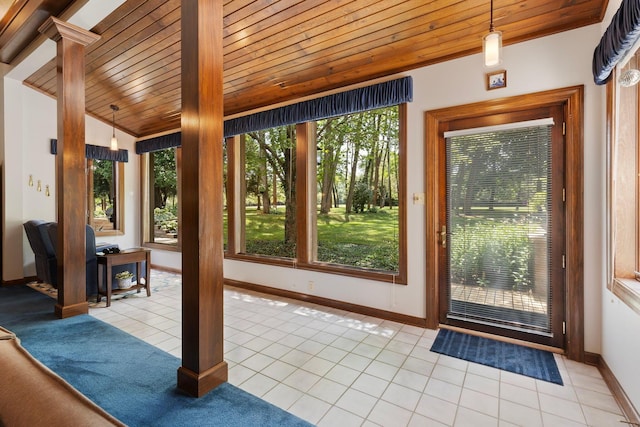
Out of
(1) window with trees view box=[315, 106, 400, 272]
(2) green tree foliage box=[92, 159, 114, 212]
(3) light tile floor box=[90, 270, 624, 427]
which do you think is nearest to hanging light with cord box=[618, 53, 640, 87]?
(1) window with trees view box=[315, 106, 400, 272]

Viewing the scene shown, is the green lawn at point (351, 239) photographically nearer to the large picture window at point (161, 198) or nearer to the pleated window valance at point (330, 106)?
the pleated window valance at point (330, 106)

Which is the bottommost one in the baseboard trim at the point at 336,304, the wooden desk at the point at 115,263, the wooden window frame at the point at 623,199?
the baseboard trim at the point at 336,304

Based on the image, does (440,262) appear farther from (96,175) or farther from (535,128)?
(96,175)

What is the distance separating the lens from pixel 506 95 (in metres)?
2.71

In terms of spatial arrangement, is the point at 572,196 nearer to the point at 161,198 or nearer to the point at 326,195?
the point at 326,195

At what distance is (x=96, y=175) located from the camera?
5902 mm

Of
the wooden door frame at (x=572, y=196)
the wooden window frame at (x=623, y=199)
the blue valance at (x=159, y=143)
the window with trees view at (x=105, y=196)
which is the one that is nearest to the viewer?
the wooden window frame at (x=623, y=199)

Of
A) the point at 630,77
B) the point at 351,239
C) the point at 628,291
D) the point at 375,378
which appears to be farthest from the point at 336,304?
the point at 630,77

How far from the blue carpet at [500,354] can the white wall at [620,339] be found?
1.16 feet

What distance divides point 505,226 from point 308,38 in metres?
2.56

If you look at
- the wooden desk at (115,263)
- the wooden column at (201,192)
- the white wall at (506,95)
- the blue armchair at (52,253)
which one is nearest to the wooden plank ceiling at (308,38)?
the white wall at (506,95)

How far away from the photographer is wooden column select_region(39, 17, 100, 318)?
318 cm

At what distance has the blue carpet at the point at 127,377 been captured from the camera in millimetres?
1795

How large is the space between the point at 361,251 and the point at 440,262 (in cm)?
97
